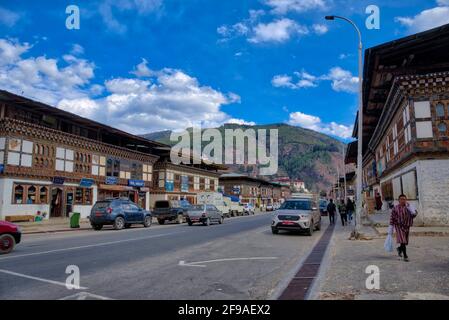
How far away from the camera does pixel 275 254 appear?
1136cm

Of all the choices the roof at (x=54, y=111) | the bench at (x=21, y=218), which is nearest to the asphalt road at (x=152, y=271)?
the bench at (x=21, y=218)

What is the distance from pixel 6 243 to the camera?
456 inches

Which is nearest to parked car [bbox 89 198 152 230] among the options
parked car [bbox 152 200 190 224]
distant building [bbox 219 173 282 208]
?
parked car [bbox 152 200 190 224]

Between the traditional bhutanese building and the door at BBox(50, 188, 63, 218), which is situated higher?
the traditional bhutanese building

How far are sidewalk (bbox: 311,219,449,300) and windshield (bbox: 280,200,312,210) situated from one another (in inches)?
279

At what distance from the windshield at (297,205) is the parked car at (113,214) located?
36.5 feet

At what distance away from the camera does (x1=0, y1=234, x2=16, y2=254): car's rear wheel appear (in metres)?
11.5

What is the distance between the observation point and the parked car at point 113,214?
23.2m

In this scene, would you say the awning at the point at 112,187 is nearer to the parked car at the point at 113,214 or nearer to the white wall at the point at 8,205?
the white wall at the point at 8,205

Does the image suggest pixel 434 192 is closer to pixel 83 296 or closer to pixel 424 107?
pixel 424 107

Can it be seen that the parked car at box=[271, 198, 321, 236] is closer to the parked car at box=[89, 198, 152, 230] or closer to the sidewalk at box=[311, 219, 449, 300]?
the sidewalk at box=[311, 219, 449, 300]

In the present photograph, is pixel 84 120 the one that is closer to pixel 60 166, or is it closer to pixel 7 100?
pixel 60 166
